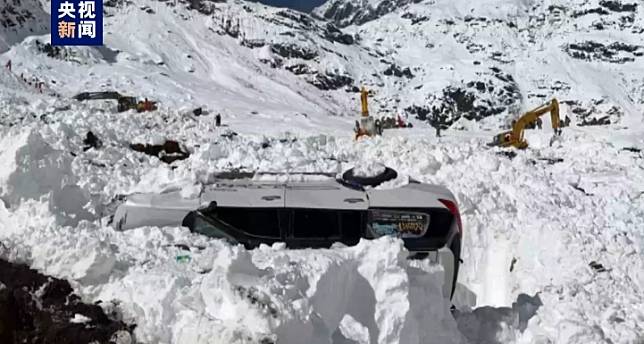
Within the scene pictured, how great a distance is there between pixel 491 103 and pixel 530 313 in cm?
11326

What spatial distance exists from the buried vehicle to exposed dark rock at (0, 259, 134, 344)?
2.01 meters

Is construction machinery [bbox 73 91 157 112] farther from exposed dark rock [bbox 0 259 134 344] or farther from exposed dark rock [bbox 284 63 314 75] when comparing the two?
exposed dark rock [bbox 284 63 314 75]

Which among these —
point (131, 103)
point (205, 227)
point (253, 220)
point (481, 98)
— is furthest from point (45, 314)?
point (481, 98)

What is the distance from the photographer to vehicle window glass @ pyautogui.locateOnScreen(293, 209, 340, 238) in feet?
21.8

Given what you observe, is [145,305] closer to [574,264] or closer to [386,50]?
[574,264]

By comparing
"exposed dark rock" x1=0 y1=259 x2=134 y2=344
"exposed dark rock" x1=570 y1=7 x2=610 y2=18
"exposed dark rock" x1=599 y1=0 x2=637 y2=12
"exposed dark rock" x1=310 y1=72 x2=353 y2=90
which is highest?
"exposed dark rock" x1=599 y1=0 x2=637 y2=12

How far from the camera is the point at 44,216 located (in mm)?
5895

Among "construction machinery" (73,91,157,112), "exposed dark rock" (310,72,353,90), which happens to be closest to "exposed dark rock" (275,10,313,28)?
"exposed dark rock" (310,72,353,90)

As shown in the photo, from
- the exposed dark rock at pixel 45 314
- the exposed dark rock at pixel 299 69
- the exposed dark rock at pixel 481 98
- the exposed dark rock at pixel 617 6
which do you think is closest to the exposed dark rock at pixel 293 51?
the exposed dark rock at pixel 299 69

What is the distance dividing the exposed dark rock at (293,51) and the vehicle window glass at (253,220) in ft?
287

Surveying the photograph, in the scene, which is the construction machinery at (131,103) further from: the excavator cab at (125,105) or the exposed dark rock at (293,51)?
the exposed dark rock at (293,51)

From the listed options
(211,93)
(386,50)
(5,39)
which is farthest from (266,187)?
(386,50)

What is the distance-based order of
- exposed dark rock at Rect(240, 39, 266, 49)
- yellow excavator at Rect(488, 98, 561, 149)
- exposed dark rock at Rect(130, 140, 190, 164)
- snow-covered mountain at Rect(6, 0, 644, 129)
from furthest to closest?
exposed dark rock at Rect(240, 39, 266, 49)
snow-covered mountain at Rect(6, 0, 644, 129)
yellow excavator at Rect(488, 98, 561, 149)
exposed dark rock at Rect(130, 140, 190, 164)

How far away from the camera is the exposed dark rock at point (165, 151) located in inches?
531
